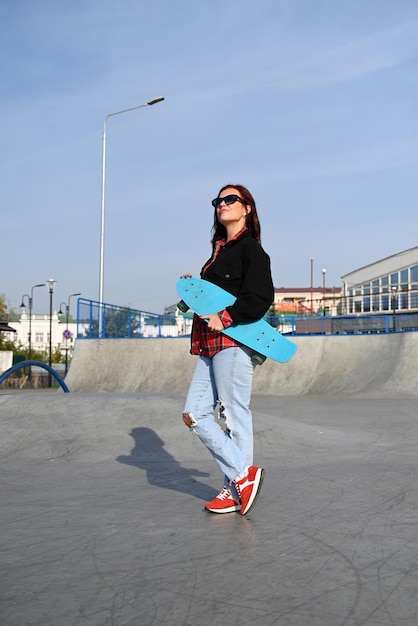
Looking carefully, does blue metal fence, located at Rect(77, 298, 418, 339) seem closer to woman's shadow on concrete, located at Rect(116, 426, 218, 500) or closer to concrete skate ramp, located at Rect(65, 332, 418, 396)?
concrete skate ramp, located at Rect(65, 332, 418, 396)

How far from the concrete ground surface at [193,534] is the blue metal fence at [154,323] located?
17786 mm

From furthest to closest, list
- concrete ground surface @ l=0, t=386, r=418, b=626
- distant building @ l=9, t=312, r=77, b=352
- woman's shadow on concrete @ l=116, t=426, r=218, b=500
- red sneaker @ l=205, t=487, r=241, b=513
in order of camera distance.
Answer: distant building @ l=9, t=312, r=77, b=352 → woman's shadow on concrete @ l=116, t=426, r=218, b=500 → red sneaker @ l=205, t=487, r=241, b=513 → concrete ground surface @ l=0, t=386, r=418, b=626

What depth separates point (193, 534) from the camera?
12.5 ft

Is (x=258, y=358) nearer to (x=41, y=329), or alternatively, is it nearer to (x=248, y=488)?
(x=248, y=488)

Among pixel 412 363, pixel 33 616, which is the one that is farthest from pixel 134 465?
pixel 412 363

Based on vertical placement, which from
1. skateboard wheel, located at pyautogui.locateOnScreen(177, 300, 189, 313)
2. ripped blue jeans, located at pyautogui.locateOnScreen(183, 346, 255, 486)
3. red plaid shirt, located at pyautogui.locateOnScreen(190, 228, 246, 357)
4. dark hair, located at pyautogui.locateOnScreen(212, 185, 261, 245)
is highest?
dark hair, located at pyautogui.locateOnScreen(212, 185, 261, 245)

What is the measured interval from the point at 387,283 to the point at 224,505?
47.0 meters

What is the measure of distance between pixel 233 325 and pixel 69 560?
1.69 metres

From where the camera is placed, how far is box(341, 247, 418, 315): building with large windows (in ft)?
150

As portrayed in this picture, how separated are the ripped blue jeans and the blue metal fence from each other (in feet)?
67.0

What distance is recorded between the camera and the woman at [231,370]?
4.34 metres

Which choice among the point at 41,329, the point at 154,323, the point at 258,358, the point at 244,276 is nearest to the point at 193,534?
the point at 258,358

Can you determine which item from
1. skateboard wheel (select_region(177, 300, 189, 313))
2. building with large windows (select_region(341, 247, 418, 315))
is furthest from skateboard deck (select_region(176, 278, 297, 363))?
building with large windows (select_region(341, 247, 418, 315))

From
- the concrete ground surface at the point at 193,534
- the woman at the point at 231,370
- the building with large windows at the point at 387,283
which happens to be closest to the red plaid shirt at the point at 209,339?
the woman at the point at 231,370
